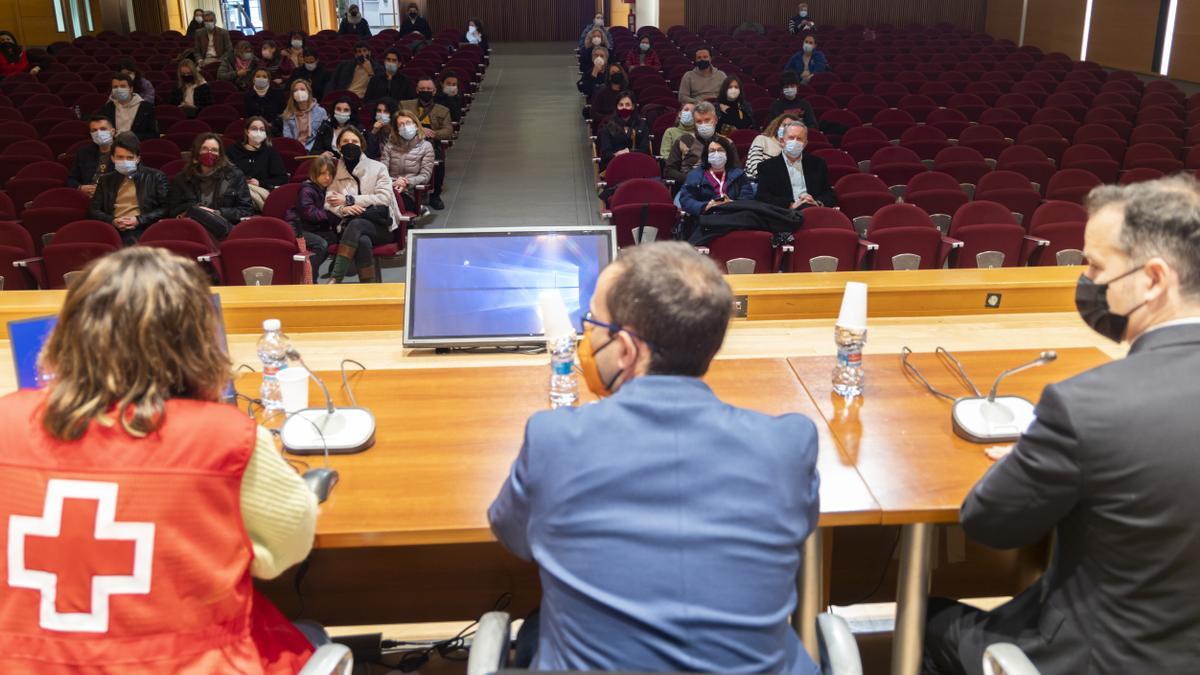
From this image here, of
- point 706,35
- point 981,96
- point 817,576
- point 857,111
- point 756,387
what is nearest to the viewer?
point 817,576

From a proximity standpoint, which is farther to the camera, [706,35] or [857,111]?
[706,35]

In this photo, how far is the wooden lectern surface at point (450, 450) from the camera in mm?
1893

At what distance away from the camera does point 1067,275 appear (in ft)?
11.3

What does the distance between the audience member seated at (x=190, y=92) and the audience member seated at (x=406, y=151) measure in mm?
3919

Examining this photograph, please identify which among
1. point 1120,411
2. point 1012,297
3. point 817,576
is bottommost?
point 817,576

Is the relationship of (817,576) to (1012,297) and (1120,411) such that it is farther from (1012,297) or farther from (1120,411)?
(1012,297)

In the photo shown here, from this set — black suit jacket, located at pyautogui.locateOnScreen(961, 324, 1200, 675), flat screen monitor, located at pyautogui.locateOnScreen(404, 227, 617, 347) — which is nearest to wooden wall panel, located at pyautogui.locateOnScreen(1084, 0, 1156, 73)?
flat screen monitor, located at pyautogui.locateOnScreen(404, 227, 617, 347)

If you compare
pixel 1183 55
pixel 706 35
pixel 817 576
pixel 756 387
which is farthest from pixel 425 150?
pixel 1183 55

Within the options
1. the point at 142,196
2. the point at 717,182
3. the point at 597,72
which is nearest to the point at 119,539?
the point at 717,182

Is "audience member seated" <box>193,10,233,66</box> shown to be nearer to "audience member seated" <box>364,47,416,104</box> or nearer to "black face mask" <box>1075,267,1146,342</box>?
"audience member seated" <box>364,47,416,104</box>

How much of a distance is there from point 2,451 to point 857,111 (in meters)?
9.60

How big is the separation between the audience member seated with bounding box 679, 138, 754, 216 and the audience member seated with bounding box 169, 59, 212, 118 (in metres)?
6.49

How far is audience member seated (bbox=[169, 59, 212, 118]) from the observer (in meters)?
10.4

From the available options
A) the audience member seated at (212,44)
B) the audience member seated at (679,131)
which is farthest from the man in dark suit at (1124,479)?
the audience member seated at (212,44)
